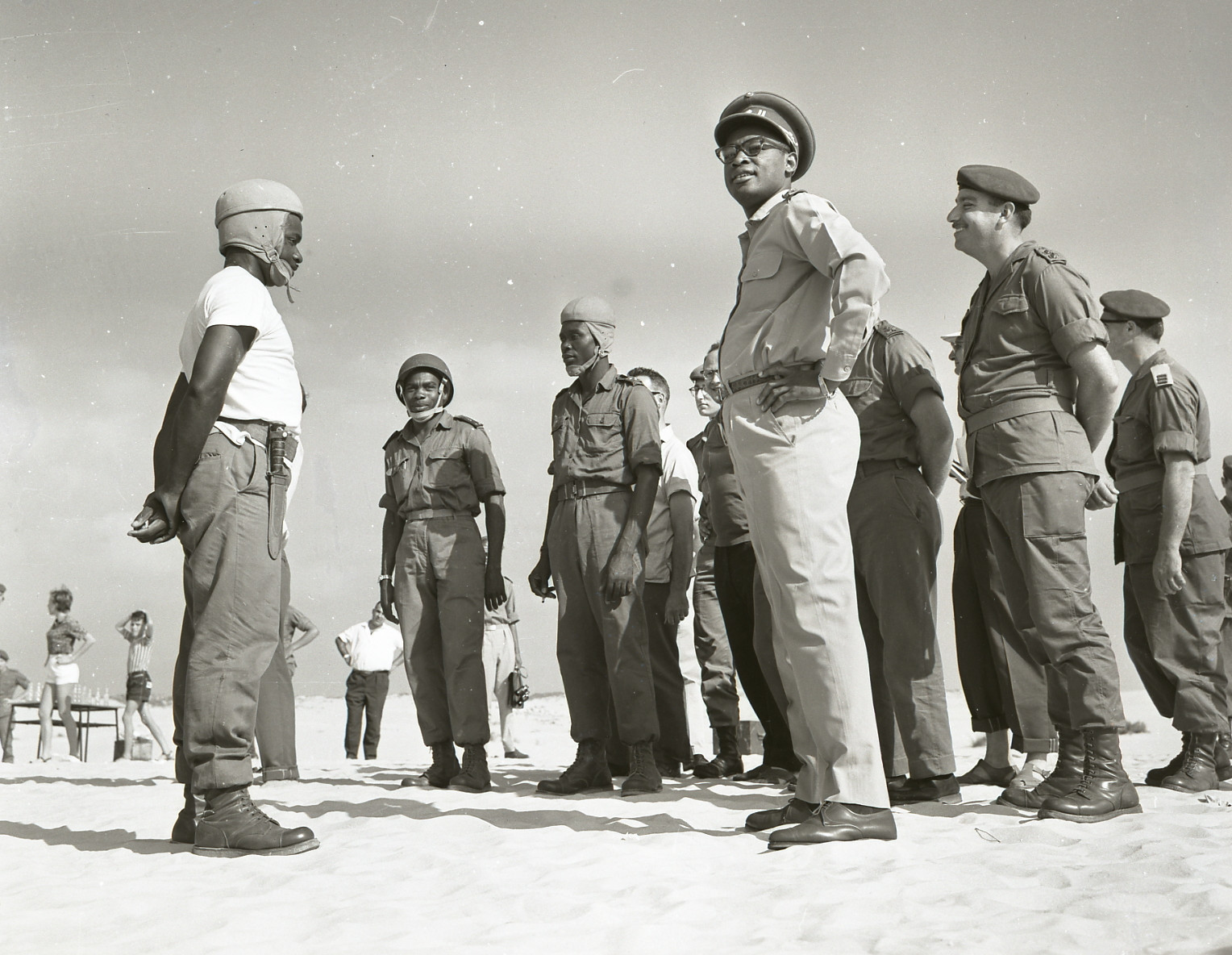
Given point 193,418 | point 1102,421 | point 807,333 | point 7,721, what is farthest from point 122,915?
point 7,721

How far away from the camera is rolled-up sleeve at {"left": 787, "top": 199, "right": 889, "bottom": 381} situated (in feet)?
10.8

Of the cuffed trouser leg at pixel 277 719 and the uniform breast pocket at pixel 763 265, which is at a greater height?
the uniform breast pocket at pixel 763 265

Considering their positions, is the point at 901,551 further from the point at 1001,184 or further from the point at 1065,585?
the point at 1001,184

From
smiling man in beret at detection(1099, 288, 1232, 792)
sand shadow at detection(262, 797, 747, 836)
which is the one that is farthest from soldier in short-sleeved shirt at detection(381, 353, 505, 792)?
smiling man in beret at detection(1099, 288, 1232, 792)

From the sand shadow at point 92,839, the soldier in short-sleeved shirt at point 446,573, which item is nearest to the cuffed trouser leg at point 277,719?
the soldier in short-sleeved shirt at point 446,573

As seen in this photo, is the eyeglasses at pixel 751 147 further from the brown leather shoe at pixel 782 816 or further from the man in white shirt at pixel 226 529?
the brown leather shoe at pixel 782 816

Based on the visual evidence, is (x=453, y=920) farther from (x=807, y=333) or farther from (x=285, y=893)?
(x=807, y=333)

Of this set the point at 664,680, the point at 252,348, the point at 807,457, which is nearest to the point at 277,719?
the point at 664,680

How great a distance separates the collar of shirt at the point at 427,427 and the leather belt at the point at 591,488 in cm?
95

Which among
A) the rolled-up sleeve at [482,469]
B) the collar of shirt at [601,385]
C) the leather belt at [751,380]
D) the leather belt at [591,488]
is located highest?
the collar of shirt at [601,385]

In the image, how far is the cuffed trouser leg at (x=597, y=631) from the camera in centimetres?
515

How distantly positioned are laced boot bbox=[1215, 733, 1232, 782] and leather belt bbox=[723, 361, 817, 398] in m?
2.65

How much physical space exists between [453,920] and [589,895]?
0.37 m

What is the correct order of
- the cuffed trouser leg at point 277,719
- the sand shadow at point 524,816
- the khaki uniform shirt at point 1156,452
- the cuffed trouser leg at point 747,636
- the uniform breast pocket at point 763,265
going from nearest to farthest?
the uniform breast pocket at point 763,265 → the sand shadow at point 524,816 → the khaki uniform shirt at point 1156,452 → the cuffed trouser leg at point 747,636 → the cuffed trouser leg at point 277,719
